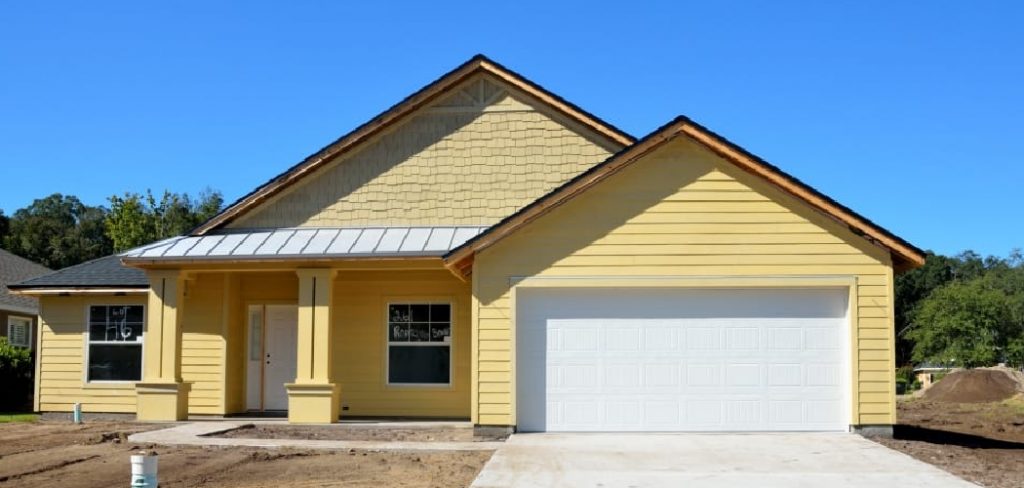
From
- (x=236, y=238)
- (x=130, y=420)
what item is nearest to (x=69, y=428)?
(x=130, y=420)

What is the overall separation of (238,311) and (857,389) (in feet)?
38.5

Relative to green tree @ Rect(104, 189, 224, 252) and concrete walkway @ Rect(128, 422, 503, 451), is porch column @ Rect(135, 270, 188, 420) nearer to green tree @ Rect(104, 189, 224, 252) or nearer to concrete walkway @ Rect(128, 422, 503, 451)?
concrete walkway @ Rect(128, 422, 503, 451)

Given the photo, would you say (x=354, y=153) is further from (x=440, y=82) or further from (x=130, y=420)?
(x=130, y=420)

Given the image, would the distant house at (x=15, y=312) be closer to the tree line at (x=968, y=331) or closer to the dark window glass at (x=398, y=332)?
the dark window glass at (x=398, y=332)

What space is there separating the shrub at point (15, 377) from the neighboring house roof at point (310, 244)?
9.15 m

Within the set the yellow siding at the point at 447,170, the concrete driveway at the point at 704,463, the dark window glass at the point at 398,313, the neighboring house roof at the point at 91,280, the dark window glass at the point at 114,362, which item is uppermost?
the yellow siding at the point at 447,170

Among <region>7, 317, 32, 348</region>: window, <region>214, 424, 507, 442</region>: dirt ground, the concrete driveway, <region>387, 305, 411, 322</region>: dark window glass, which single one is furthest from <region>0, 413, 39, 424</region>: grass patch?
the concrete driveway

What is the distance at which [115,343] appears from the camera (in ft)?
68.3

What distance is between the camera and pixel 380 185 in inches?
777

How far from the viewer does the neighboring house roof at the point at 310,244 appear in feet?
59.5

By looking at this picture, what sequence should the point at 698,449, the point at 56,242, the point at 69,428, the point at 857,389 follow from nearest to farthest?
the point at 698,449 → the point at 857,389 → the point at 69,428 → the point at 56,242

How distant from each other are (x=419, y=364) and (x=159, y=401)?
4761 millimetres

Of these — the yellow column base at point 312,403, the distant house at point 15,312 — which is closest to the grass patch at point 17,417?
the yellow column base at point 312,403

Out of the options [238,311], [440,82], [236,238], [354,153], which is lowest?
[238,311]
